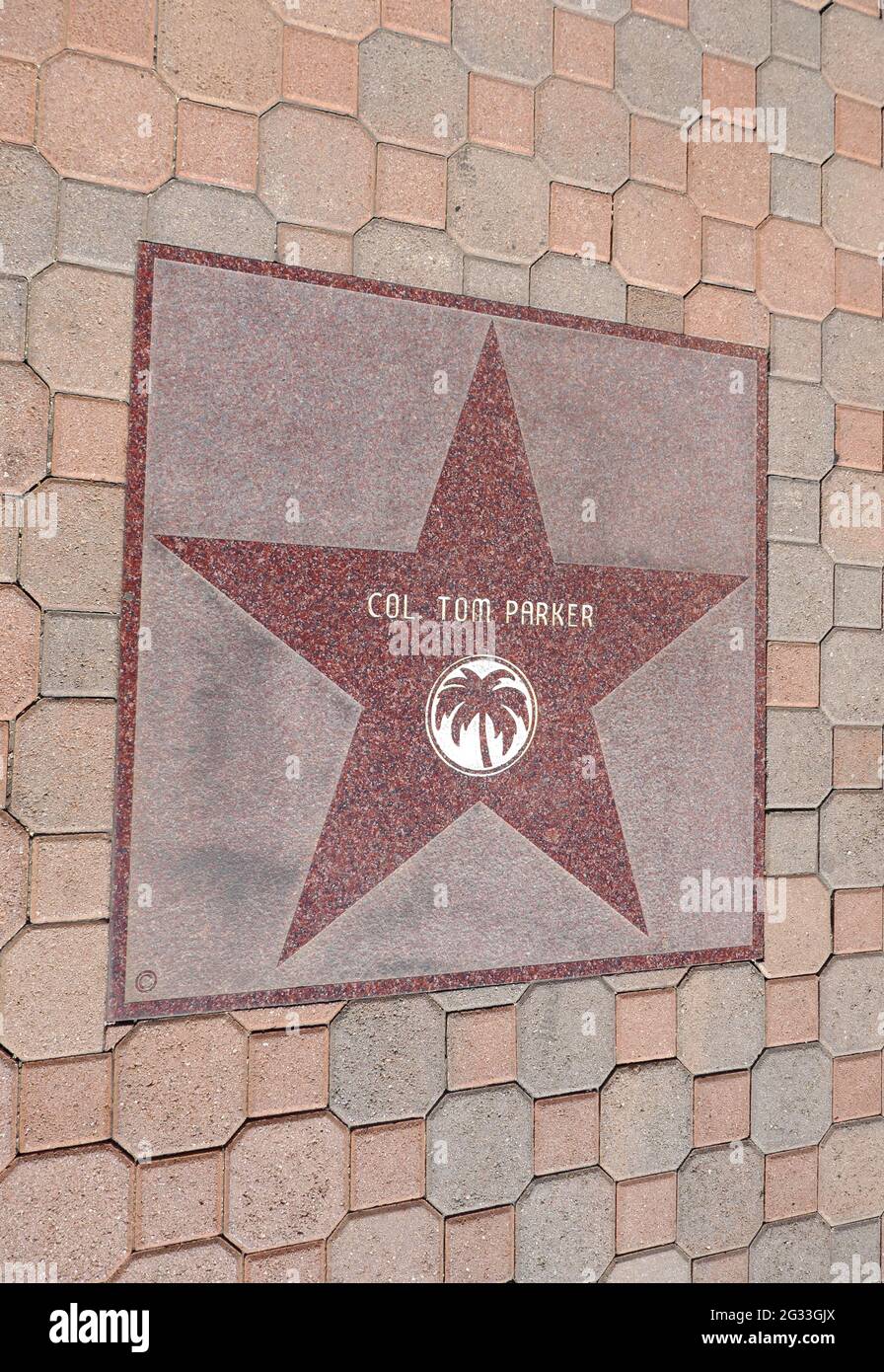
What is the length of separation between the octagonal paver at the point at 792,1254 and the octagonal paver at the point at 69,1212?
0.95 m

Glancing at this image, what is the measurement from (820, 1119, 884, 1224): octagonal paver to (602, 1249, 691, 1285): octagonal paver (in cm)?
26

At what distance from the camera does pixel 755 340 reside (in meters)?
1.59

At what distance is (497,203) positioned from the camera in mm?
1441

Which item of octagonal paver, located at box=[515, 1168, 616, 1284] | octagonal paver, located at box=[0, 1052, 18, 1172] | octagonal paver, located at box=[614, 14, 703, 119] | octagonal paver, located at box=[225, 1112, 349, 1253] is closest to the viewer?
octagonal paver, located at box=[0, 1052, 18, 1172]

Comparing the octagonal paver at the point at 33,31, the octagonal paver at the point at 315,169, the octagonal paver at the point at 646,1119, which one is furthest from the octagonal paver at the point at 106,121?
the octagonal paver at the point at 646,1119

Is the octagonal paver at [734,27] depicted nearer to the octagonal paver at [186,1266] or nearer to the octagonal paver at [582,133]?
the octagonal paver at [582,133]

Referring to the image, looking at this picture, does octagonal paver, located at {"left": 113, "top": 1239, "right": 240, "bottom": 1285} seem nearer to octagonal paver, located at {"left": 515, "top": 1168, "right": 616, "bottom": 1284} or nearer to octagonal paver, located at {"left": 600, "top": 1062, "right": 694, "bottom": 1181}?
octagonal paver, located at {"left": 515, "top": 1168, "right": 616, "bottom": 1284}

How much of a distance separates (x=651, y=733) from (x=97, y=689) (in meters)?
0.78

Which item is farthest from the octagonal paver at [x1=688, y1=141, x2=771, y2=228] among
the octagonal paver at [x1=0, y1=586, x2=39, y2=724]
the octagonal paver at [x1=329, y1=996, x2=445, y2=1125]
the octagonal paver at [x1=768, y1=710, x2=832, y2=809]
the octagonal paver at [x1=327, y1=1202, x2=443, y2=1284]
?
the octagonal paver at [x1=327, y1=1202, x2=443, y2=1284]

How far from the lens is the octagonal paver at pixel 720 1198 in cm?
151

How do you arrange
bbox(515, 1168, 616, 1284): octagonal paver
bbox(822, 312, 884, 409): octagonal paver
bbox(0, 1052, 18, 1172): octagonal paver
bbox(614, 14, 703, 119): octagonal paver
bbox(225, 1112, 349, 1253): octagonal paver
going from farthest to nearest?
bbox(822, 312, 884, 409): octagonal paver < bbox(614, 14, 703, 119): octagonal paver < bbox(515, 1168, 616, 1284): octagonal paver < bbox(225, 1112, 349, 1253): octagonal paver < bbox(0, 1052, 18, 1172): octagonal paver

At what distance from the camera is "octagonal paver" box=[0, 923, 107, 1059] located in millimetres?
1195

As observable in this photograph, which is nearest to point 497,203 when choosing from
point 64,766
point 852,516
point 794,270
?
point 794,270
